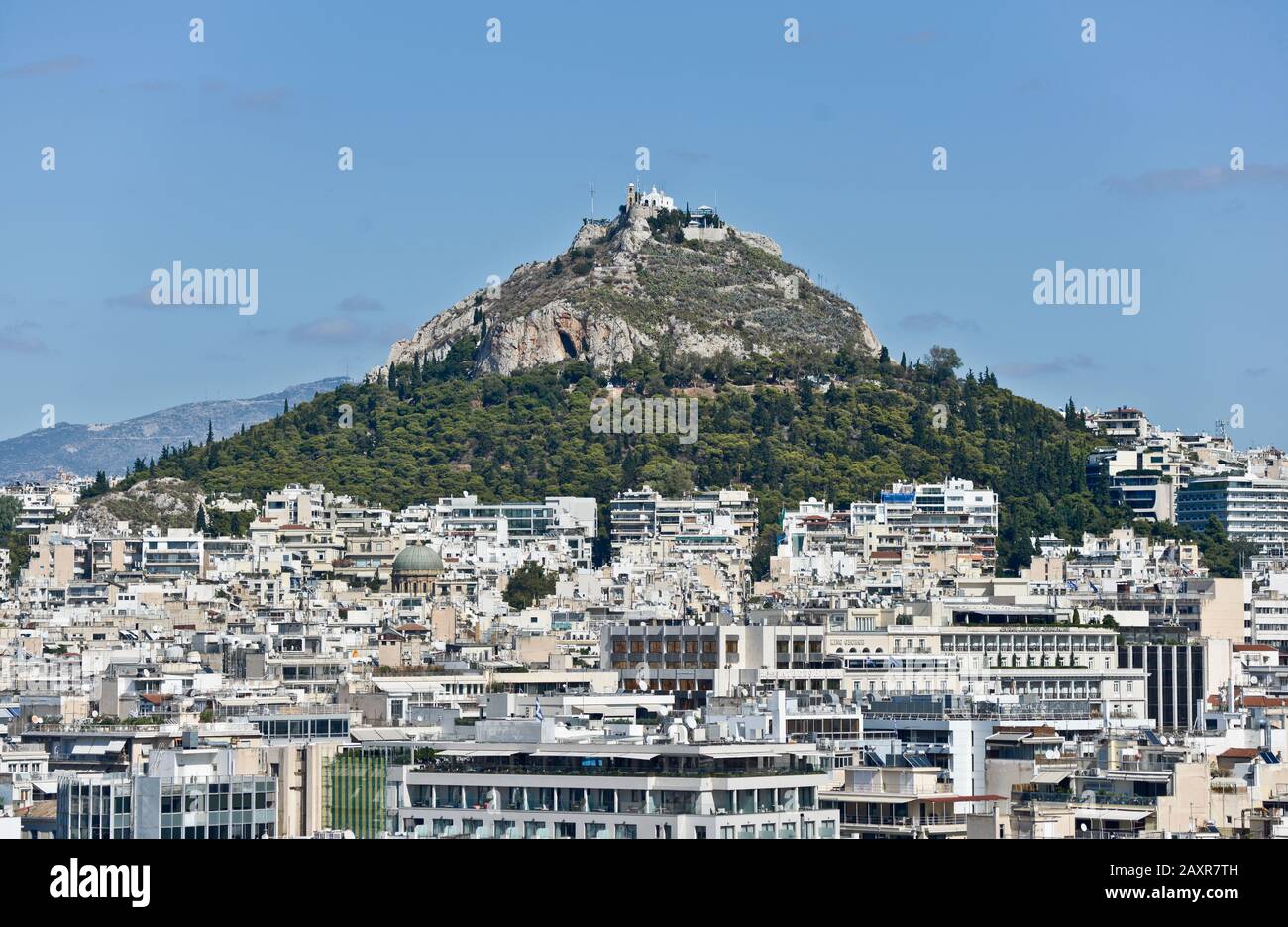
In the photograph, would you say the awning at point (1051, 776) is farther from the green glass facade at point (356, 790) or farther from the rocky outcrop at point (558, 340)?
the rocky outcrop at point (558, 340)

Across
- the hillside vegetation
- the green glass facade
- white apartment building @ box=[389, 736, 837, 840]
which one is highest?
the hillside vegetation

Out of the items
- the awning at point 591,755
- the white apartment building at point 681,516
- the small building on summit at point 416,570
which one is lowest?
the awning at point 591,755

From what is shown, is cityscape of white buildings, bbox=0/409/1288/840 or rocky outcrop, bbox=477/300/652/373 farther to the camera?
rocky outcrop, bbox=477/300/652/373

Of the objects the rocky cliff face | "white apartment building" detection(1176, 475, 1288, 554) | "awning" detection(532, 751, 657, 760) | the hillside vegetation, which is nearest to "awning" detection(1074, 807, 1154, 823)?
"awning" detection(532, 751, 657, 760)

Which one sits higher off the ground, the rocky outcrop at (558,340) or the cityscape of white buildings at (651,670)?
the rocky outcrop at (558,340)

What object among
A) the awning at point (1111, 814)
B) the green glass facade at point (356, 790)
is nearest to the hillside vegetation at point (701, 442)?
the green glass facade at point (356, 790)

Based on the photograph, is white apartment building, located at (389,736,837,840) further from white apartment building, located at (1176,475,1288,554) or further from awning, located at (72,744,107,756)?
white apartment building, located at (1176,475,1288,554)
